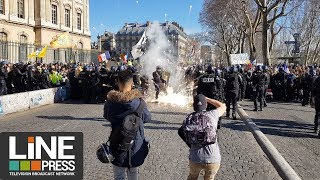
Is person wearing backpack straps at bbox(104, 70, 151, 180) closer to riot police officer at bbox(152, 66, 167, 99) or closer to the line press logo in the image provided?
the line press logo

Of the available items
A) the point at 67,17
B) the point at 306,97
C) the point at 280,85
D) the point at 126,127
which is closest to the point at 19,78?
the point at 280,85

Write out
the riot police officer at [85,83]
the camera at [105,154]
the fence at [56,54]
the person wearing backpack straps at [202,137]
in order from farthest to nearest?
1. the fence at [56,54]
2. the riot police officer at [85,83]
3. the person wearing backpack straps at [202,137]
4. the camera at [105,154]

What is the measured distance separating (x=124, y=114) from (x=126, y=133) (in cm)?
22

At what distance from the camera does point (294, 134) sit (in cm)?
1117

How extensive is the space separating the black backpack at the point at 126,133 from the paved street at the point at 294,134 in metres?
3.94

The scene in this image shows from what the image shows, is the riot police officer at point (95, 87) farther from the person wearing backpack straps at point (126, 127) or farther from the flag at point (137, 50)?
the person wearing backpack straps at point (126, 127)

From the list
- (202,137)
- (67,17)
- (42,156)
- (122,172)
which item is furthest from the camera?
(67,17)

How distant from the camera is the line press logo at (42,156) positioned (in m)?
5.34

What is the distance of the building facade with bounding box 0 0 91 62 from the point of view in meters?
42.2

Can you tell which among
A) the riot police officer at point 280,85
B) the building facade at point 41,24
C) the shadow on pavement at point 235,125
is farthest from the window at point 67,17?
the shadow on pavement at point 235,125

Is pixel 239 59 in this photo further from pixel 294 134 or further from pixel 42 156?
pixel 42 156

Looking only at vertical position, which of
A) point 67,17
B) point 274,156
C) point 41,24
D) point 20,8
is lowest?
point 274,156

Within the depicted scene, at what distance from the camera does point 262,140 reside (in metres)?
9.90

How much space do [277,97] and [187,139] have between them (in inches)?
684
